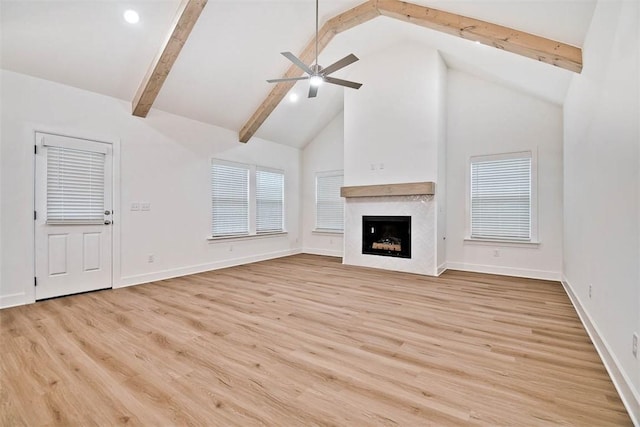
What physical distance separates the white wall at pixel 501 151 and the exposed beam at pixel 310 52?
225 centimetres

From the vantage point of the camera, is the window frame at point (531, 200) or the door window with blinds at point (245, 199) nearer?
the window frame at point (531, 200)

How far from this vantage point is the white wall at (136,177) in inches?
139

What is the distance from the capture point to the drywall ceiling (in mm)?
3133

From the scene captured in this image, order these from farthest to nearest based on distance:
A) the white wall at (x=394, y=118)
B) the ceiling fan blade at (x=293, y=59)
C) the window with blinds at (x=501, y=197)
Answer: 1. the white wall at (x=394, y=118)
2. the window with blinds at (x=501, y=197)
3. the ceiling fan blade at (x=293, y=59)

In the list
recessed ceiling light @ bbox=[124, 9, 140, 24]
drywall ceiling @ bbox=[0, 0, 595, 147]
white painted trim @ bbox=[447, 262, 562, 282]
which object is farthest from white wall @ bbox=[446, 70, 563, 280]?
recessed ceiling light @ bbox=[124, 9, 140, 24]

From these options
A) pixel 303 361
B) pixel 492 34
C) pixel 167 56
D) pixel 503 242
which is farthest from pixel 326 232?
pixel 303 361

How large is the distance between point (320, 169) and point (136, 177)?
4.19 metres

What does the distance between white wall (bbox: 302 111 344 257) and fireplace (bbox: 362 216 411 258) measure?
4.73ft

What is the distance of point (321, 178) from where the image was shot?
7.56m

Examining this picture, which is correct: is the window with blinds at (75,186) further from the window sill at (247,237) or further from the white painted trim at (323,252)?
the white painted trim at (323,252)

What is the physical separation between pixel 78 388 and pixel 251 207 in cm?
484

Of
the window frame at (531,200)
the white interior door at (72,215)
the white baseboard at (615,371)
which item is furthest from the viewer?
the window frame at (531,200)

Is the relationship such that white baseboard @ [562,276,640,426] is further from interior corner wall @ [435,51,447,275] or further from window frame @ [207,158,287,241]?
window frame @ [207,158,287,241]

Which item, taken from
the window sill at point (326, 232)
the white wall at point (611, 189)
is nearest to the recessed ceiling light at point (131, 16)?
the white wall at point (611, 189)
